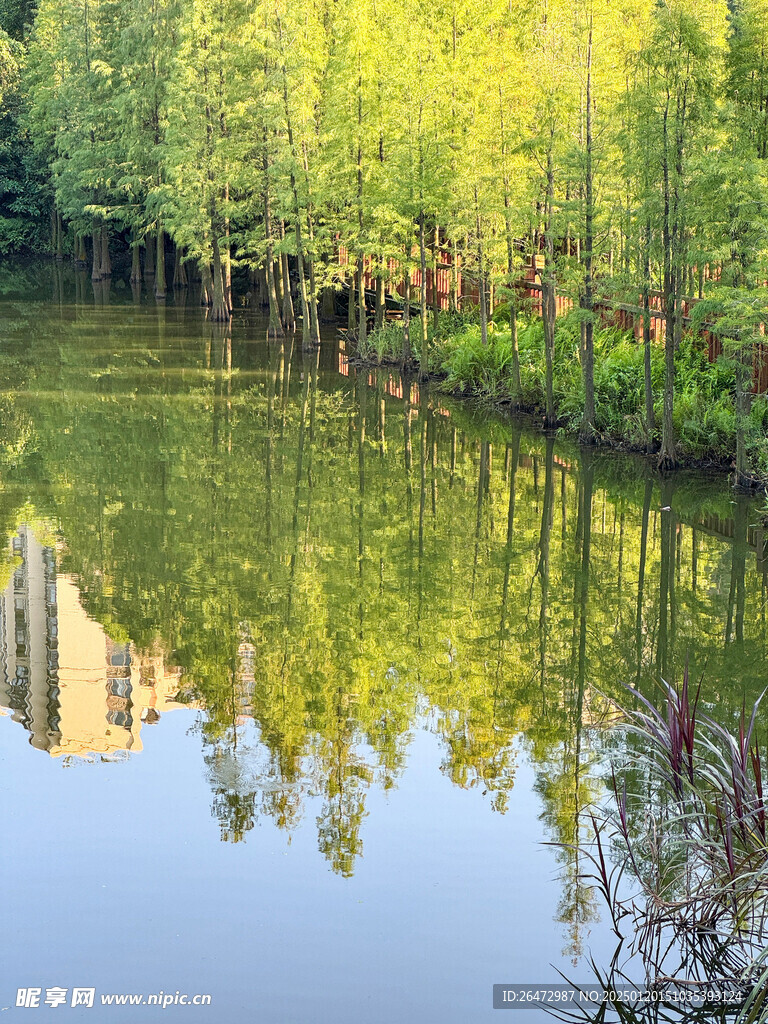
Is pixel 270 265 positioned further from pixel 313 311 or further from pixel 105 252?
pixel 105 252

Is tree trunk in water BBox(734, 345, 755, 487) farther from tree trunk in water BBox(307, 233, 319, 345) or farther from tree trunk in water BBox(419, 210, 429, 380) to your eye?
tree trunk in water BBox(307, 233, 319, 345)

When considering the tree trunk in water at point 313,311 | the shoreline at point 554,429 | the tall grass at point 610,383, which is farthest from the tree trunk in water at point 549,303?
the tree trunk in water at point 313,311

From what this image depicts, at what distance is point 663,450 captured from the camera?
19703mm

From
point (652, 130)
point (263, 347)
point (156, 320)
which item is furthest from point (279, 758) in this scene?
point (156, 320)

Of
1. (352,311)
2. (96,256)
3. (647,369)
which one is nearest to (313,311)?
(352,311)

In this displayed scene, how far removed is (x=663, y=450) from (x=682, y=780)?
1365 centimetres

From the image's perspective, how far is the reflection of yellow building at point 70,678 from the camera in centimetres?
1024

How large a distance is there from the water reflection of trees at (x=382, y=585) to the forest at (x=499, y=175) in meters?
2.10

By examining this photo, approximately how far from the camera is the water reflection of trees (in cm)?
964

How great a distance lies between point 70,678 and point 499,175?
16.4 m

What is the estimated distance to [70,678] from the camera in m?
11.3

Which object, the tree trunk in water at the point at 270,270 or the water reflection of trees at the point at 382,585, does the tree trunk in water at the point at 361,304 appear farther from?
the water reflection of trees at the point at 382,585

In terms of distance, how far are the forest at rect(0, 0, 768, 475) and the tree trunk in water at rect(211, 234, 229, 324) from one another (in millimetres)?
75

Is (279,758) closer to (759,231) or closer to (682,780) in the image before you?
(682,780)
